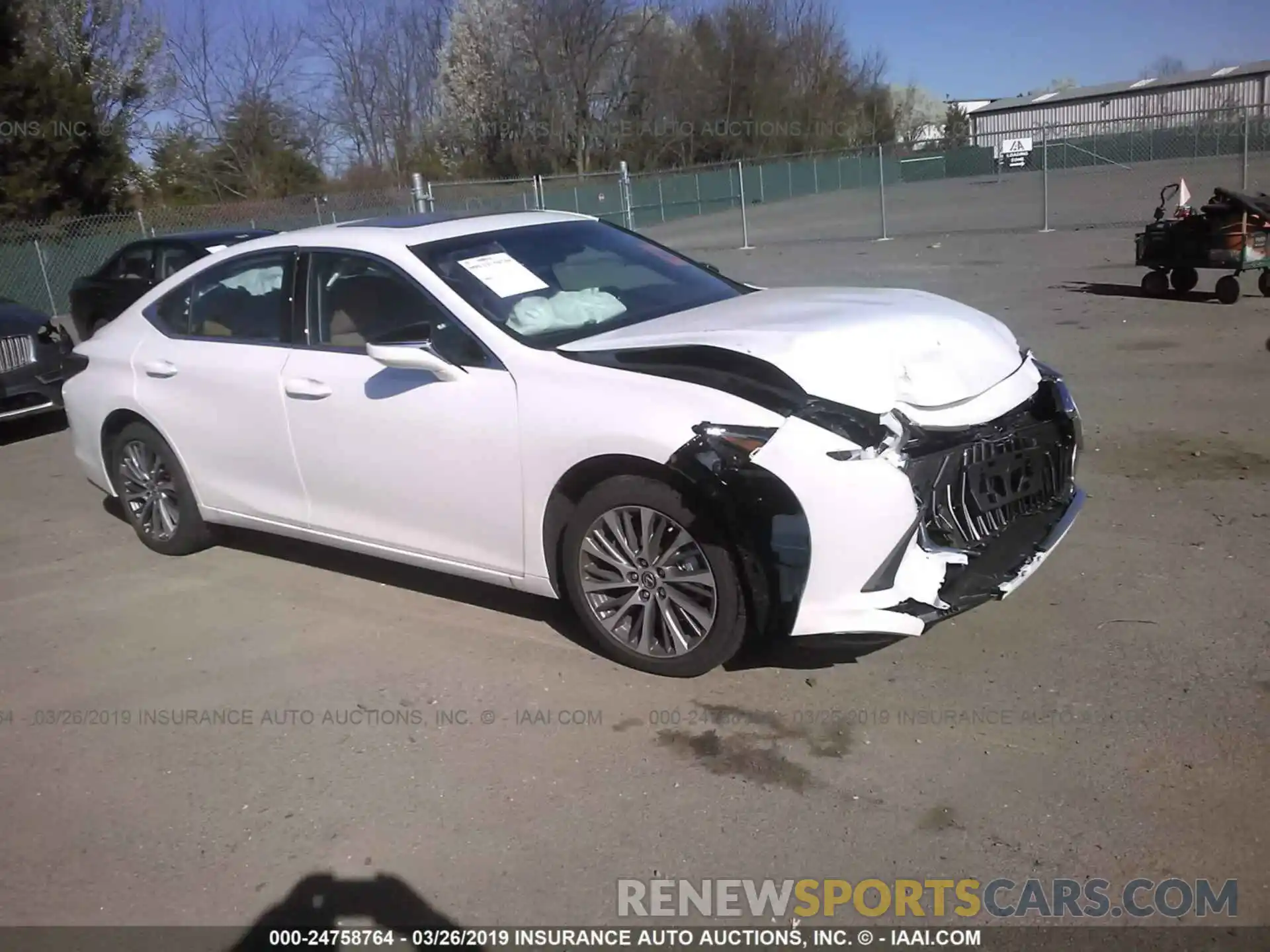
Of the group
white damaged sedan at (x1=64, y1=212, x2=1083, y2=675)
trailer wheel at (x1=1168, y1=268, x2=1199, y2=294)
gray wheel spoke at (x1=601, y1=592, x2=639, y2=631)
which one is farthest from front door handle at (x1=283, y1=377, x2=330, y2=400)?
trailer wheel at (x1=1168, y1=268, x2=1199, y2=294)

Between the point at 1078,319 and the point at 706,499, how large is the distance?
8606 millimetres

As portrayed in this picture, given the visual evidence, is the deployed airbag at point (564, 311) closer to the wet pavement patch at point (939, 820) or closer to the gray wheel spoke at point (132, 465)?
the wet pavement patch at point (939, 820)

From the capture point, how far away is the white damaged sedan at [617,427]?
12.7 feet

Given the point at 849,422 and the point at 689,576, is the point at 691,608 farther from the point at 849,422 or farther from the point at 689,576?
the point at 849,422

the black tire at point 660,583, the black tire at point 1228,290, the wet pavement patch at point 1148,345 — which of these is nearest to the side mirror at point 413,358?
the black tire at point 660,583

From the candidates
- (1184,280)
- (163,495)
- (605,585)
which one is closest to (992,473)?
(605,585)

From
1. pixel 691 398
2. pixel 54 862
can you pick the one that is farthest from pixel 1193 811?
pixel 54 862

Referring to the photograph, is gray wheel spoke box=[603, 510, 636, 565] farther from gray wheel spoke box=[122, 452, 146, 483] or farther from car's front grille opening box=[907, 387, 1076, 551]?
gray wheel spoke box=[122, 452, 146, 483]

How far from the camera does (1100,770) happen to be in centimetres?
358

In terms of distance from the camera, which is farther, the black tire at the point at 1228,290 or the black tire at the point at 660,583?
the black tire at the point at 1228,290

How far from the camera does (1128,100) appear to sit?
6475 centimetres

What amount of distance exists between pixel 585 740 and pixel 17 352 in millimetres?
7943

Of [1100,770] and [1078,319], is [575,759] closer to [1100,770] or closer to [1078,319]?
[1100,770]

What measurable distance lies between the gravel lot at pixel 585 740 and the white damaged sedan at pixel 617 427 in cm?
38
